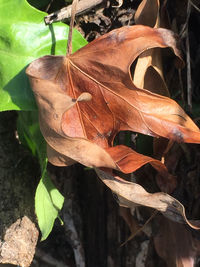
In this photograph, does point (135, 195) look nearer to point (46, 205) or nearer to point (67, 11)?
point (46, 205)

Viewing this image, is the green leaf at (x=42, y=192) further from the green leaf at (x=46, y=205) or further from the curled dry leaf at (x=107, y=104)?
the curled dry leaf at (x=107, y=104)

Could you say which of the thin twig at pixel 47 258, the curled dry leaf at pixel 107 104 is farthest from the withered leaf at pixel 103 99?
the thin twig at pixel 47 258

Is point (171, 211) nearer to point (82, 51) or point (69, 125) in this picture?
point (69, 125)

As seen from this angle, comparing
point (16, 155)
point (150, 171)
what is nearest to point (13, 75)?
point (16, 155)

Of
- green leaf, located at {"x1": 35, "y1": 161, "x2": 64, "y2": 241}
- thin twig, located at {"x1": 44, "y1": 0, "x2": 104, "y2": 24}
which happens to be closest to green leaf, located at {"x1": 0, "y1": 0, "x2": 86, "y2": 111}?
thin twig, located at {"x1": 44, "y1": 0, "x2": 104, "y2": 24}

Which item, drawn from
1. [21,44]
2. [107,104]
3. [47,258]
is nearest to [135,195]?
[107,104]

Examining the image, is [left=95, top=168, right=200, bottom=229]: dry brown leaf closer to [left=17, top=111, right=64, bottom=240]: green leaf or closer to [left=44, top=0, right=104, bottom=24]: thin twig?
[left=17, top=111, right=64, bottom=240]: green leaf
